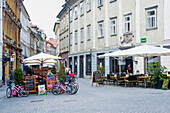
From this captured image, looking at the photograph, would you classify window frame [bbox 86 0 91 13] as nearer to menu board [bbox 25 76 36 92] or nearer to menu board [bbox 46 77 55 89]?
menu board [bbox 46 77 55 89]

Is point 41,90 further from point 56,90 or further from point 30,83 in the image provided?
point 56,90

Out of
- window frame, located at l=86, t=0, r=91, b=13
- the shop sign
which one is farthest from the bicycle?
window frame, located at l=86, t=0, r=91, b=13

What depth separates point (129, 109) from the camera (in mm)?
9727

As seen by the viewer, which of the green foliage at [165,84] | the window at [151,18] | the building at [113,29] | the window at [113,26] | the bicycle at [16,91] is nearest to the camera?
the bicycle at [16,91]

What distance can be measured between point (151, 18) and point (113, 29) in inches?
242

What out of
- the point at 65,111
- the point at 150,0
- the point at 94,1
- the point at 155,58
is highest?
the point at 94,1

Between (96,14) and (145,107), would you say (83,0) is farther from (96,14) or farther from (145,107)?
(145,107)

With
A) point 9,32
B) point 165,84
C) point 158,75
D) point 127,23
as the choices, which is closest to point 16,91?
→ point 158,75

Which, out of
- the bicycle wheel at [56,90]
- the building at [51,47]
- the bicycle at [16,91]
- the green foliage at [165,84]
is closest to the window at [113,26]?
the green foliage at [165,84]

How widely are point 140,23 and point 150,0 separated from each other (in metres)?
2.29

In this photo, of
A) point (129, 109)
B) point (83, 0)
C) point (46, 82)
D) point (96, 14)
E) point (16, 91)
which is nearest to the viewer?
point (129, 109)

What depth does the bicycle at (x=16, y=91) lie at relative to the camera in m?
15.6

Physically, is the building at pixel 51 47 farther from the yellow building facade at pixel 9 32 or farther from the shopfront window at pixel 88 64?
the shopfront window at pixel 88 64

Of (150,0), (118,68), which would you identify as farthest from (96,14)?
(150,0)
